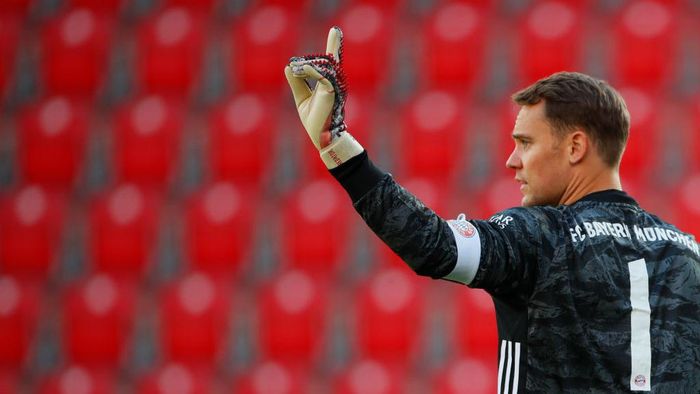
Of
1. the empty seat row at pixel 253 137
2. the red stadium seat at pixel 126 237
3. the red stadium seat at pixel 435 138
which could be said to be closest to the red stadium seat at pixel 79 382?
the red stadium seat at pixel 126 237

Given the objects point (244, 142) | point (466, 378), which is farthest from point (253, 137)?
point (466, 378)

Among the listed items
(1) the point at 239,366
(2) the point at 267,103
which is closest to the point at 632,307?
(1) the point at 239,366

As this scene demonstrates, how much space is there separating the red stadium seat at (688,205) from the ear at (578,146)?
214cm

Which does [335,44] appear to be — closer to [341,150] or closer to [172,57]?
[341,150]

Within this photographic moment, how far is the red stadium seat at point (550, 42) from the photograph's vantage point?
3.43 metres

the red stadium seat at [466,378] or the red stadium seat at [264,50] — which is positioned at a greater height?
the red stadium seat at [264,50]

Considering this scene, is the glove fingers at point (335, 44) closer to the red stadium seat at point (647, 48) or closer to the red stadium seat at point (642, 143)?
the red stadium seat at point (642, 143)

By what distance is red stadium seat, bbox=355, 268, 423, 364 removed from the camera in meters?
3.21

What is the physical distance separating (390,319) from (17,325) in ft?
4.26

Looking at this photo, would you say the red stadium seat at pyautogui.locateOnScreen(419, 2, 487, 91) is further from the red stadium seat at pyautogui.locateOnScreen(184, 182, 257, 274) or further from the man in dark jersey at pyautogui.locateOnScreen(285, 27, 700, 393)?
the man in dark jersey at pyautogui.locateOnScreen(285, 27, 700, 393)

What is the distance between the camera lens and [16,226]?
143 inches

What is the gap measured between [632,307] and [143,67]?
2.99 metres

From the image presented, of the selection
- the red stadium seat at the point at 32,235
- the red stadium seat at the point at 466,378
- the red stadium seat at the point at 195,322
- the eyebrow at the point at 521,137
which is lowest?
the eyebrow at the point at 521,137

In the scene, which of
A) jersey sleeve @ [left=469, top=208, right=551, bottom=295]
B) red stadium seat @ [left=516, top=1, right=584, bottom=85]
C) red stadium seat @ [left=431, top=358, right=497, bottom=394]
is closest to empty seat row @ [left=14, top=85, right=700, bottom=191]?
Answer: red stadium seat @ [left=516, top=1, right=584, bottom=85]
